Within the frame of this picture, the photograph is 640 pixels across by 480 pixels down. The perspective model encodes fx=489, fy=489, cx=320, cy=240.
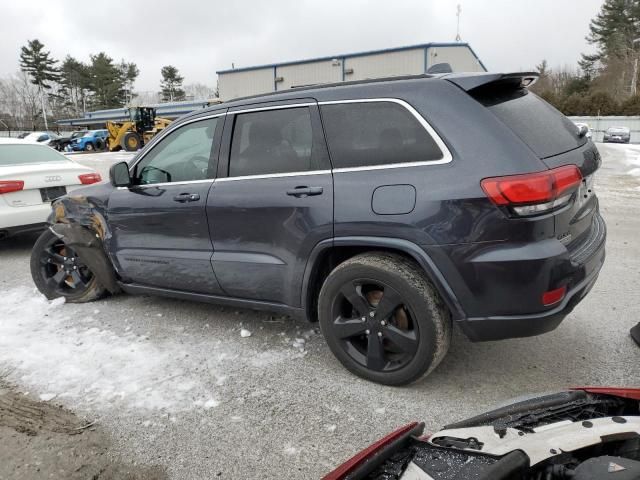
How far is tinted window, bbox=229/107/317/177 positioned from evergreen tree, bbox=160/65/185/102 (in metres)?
90.0

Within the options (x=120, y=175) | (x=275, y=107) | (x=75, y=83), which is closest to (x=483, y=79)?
(x=275, y=107)

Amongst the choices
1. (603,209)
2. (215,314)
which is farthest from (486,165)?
(603,209)

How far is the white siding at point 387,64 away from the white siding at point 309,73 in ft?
2.97

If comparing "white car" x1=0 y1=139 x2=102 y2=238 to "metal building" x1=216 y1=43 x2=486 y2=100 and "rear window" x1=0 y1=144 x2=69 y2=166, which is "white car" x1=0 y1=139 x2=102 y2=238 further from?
"metal building" x1=216 y1=43 x2=486 y2=100

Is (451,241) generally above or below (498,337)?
above

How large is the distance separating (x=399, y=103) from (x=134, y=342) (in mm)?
2610

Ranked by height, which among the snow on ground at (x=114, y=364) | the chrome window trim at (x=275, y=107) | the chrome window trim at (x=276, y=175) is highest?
the chrome window trim at (x=275, y=107)

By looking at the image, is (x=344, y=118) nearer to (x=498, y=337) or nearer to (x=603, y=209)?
(x=498, y=337)

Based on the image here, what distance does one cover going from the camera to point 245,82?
3484 centimetres

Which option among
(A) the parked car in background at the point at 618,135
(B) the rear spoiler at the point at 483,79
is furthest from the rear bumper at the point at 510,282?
(A) the parked car in background at the point at 618,135

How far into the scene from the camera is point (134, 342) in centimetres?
373

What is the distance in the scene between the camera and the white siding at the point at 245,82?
111ft

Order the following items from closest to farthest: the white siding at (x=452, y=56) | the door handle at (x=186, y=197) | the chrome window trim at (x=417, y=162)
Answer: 1. the chrome window trim at (x=417, y=162)
2. the door handle at (x=186, y=197)
3. the white siding at (x=452, y=56)

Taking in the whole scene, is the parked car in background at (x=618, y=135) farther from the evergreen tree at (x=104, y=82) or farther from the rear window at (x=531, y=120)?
the evergreen tree at (x=104, y=82)
